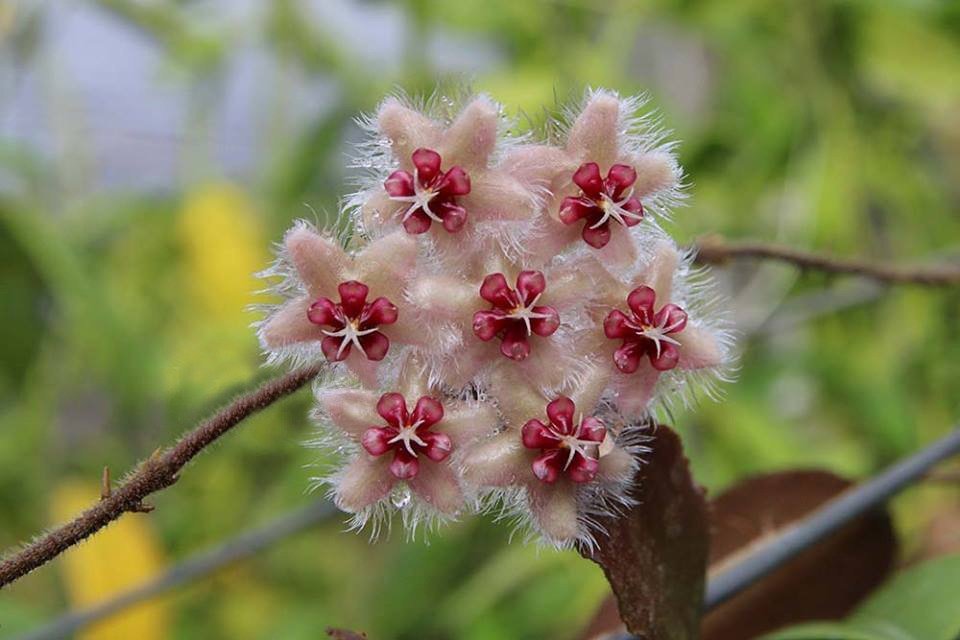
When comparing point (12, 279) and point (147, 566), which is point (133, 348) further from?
point (147, 566)

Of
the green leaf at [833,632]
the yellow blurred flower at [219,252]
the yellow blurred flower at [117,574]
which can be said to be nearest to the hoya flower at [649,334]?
the green leaf at [833,632]

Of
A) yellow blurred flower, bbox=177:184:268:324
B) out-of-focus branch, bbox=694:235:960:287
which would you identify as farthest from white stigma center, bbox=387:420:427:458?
yellow blurred flower, bbox=177:184:268:324

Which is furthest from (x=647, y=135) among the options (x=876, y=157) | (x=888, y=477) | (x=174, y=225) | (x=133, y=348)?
(x=174, y=225)

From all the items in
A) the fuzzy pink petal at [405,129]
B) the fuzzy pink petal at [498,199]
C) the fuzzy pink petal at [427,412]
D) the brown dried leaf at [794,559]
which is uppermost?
the fuzzy pink petal at [405,129]

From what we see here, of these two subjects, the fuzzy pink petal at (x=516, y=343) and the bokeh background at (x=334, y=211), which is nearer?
the fuzzy pink petal at (x=516, y=343)

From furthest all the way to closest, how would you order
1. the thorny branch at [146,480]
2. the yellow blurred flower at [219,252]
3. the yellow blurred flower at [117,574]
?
the yellow blurred flower at [219,252]
the yellow blurred flower at [117,574]
the thorny branch at [146,480]

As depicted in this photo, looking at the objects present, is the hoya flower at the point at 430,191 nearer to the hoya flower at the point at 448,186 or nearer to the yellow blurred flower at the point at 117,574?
the hoya flower at the point at 448,186
